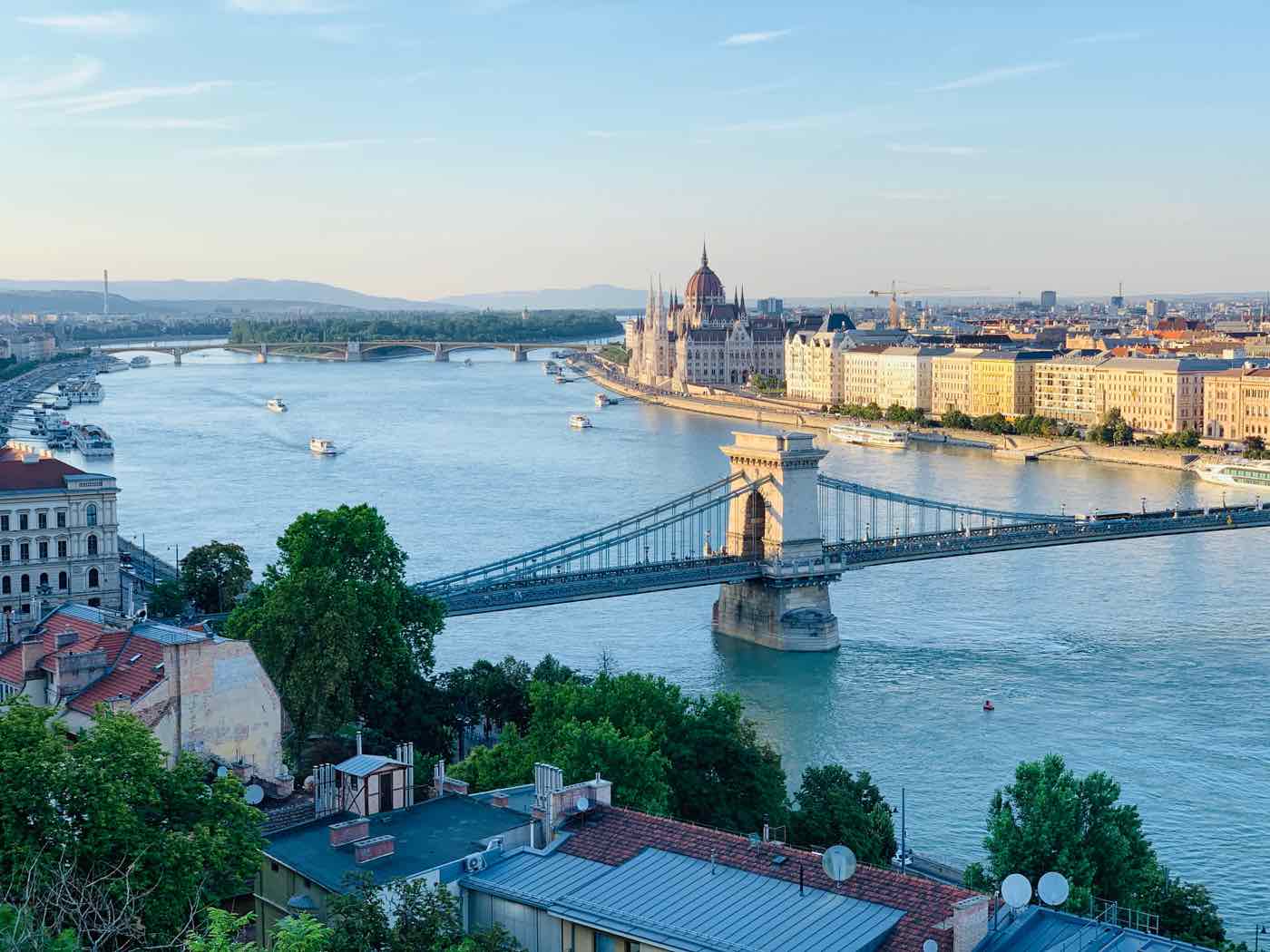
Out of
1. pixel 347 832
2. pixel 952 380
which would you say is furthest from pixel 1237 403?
pixel 347 832

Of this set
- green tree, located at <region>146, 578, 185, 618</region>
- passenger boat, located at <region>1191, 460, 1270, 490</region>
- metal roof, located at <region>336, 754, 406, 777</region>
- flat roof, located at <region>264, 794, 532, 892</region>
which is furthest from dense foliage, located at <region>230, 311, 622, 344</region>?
flat roof, located at <region>264, 794, 532, 892</region>

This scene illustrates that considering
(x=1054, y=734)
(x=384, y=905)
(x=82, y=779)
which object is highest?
(x=82, y=779)

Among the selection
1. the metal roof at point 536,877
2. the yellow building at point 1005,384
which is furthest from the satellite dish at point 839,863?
the yellow building at point 1005,384

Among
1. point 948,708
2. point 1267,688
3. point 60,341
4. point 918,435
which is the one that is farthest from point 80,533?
point 60,341

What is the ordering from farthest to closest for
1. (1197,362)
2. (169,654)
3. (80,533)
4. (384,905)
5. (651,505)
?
(1197,362) < (651,505) < (80,533) < (169,654) < (384,905)

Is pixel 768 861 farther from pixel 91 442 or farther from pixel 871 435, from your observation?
pixel 871 435

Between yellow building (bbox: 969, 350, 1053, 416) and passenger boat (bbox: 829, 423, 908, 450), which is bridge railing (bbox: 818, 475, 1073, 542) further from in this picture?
yellow building (bbox: 969, 350, 1053, 416)

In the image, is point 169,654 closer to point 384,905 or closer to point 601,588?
point 384,905

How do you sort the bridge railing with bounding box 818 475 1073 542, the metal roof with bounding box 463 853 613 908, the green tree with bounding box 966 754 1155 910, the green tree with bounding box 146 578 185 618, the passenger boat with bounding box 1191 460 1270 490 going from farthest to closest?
1. the passenger boat with bounding box 1191 460 1270 490
2. the bridge railing with bounding box 818 475 1073 542
3. the green tree with bounding box 146 578 185 618
4. the green tree with bounding box 966 754 1155 910
5. the metal roof with bounding box 463 853 613 908
